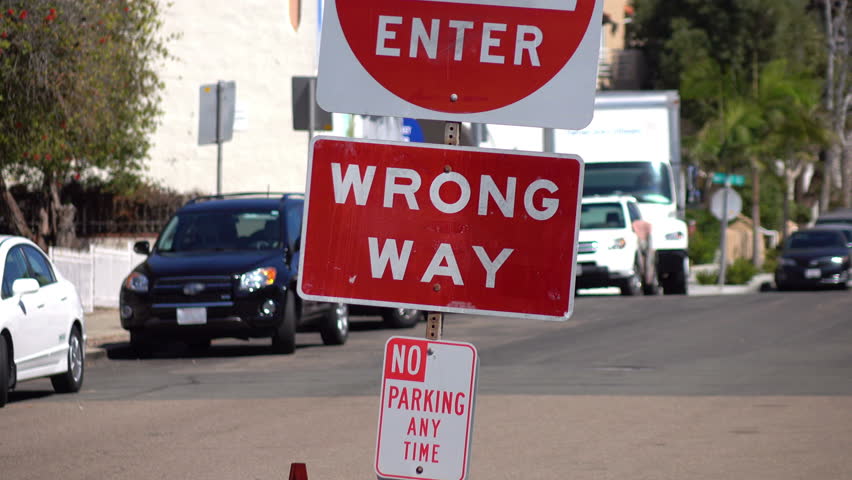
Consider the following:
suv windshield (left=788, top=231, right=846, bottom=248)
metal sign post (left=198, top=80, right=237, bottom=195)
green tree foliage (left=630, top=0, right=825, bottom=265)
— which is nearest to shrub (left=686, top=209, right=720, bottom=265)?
green tree foliage (left=630, top=0, right=825, bottom=265)

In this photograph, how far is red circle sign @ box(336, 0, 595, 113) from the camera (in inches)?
191

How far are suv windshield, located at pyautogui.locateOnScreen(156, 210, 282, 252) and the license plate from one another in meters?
1.18

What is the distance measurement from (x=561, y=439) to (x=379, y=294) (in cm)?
531

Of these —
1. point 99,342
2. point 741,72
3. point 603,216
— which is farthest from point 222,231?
point 741,72

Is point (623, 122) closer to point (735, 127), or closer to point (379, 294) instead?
point (735, 127)

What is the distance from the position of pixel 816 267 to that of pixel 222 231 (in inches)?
796

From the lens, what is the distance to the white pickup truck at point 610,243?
86.8ft

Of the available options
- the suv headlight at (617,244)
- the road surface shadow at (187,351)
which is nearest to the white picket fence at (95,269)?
the road surface shadow at (187,351)

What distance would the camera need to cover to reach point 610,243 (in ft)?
86.7

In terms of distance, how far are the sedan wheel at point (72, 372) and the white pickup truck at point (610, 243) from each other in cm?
1410

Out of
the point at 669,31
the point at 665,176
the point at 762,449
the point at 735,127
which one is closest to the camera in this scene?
the point at 762,449

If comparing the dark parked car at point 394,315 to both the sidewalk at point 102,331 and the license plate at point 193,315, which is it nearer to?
the sidewalk at point 102,331

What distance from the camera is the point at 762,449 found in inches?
372

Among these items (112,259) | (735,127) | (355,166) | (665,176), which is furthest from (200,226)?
(735,127)
